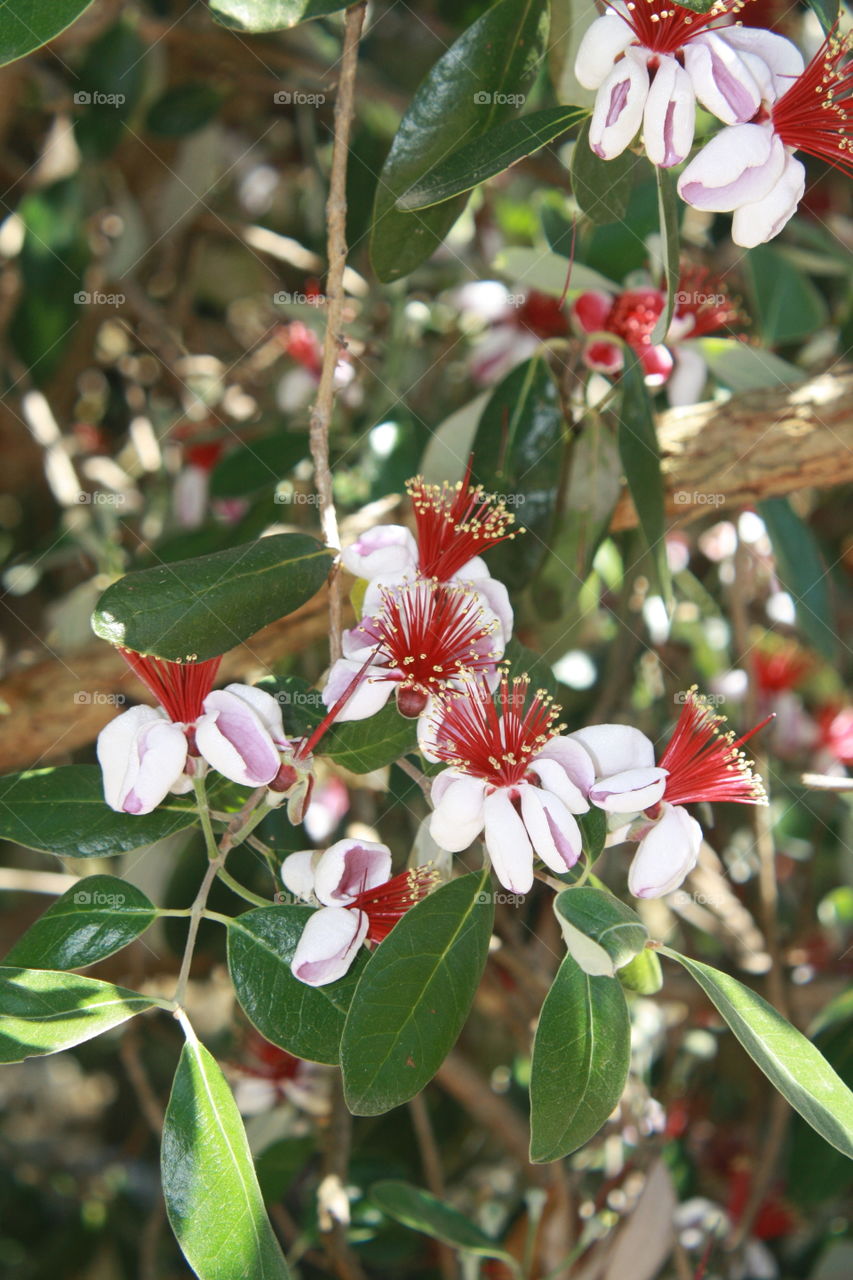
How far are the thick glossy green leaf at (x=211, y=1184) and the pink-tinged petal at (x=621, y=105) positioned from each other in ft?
Answer: 2.07

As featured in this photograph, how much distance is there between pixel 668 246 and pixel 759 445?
1.51ft

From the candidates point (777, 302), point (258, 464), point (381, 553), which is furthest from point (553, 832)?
point (777, 302)

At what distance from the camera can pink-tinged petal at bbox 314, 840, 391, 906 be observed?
756 mm

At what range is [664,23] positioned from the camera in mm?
756

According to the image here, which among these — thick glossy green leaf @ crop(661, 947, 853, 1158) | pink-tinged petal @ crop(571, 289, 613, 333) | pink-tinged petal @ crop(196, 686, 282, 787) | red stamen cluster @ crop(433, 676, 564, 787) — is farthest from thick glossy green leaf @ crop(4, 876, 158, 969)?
pink-tinged petal @ crop(571, 289, 613, 333)

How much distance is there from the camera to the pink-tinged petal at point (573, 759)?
75 cm

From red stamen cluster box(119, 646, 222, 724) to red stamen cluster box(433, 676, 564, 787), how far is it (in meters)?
0.16

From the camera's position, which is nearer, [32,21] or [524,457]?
[32,21]

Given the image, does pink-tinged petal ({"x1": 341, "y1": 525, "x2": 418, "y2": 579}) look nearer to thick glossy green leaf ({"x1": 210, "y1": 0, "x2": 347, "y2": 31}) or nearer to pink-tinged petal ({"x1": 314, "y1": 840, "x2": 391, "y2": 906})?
pink-tinged petal ({"x1": 314, "y1": 840, "x2": 391, "y2": 906})

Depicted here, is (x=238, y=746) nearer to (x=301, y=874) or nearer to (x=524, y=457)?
(x=301, y=874)

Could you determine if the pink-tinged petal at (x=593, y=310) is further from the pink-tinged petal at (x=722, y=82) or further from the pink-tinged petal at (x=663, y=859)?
the pink-tinged petal at (x=663, y=859)

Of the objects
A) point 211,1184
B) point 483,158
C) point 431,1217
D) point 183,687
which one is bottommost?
point 431,1217

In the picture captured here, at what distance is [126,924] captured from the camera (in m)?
0.80

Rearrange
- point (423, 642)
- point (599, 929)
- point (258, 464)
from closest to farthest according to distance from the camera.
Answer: point (599, 929) → point (423, 642) → point (258, 464)
